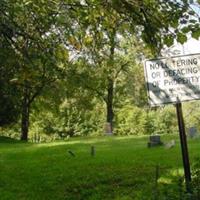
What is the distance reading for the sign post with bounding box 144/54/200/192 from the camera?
8.52m

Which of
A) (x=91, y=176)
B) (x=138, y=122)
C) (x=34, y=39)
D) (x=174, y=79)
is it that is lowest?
(x=91, y=176)

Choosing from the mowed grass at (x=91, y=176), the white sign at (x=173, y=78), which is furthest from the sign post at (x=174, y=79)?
the mowed grass at (x=91, y=176)

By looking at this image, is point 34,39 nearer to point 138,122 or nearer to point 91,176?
point 91,176

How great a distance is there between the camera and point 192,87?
855 cm

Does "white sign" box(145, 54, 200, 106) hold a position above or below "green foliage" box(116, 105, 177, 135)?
below

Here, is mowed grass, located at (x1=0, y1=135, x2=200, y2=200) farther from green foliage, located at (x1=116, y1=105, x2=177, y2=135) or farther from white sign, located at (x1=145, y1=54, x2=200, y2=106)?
green foliage, located at (x1=116, y1=105, x2=177, y2=135)

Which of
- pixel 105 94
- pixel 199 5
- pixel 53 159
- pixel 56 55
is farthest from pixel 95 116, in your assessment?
pixel 199 5

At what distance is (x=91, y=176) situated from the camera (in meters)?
12.2

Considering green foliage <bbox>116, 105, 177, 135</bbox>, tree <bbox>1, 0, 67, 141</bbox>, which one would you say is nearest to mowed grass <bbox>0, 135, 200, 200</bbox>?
tree <bbox>1, 0, 67, 141</bbox>

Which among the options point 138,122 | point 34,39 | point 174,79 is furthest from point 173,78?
point 138,122

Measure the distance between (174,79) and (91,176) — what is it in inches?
177

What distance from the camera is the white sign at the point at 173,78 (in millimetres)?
8523

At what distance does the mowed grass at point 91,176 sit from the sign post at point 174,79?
1517 mm

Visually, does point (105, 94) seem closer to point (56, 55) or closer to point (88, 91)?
point (88, 91)
